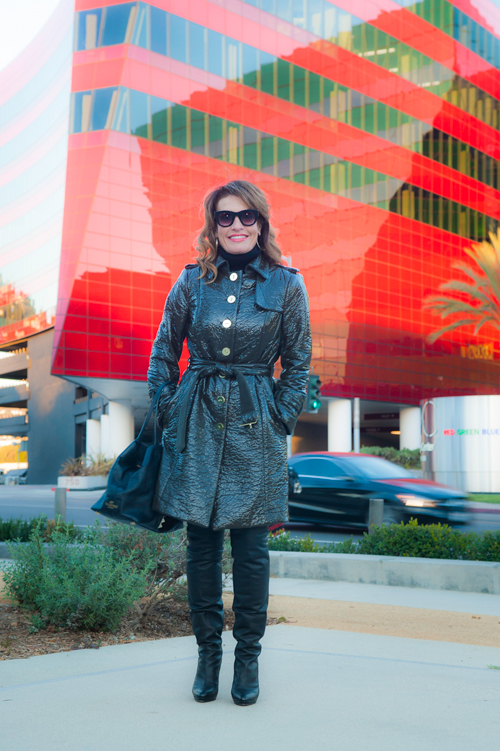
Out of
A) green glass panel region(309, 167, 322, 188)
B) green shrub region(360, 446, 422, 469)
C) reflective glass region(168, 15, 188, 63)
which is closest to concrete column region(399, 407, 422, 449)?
green shrub region(360, 446, 422, 469)

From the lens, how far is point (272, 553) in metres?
7.40

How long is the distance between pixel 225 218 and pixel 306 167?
38689mm

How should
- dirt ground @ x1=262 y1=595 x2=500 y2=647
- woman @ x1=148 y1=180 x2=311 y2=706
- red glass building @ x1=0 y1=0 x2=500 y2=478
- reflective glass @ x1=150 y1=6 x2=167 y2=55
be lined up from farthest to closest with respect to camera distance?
1. reflective glass @ x1=150 y1=6 x2=167 y2=55
2. red glass building @ x1=0 y1=0 x2=500 y2=478
3. dirt ground @ x1=262 y1=595 x2=500 y2=647
4. woman @ x1=148 y1=180 x2=311 y2=706

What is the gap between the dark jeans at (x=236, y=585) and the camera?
2.90 metres

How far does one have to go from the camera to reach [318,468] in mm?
12859

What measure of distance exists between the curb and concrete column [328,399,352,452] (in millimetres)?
35322

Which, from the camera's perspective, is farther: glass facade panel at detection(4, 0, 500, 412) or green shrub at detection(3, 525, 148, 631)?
glass facade panel at detection(4, 0, 500, 412)

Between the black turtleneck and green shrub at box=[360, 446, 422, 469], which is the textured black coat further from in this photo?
green shrub at box=[360, 446, 422, 469]

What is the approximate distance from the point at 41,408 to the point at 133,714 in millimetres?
51889

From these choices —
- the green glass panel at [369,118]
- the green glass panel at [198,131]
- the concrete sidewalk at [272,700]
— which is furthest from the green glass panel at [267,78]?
the concrete sidewalk at [272,700]

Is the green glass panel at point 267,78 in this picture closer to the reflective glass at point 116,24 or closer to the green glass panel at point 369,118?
the green glass panel at point 369,118

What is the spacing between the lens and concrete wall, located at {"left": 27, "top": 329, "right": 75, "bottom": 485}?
1956 inches

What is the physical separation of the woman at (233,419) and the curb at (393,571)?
3783 millimetres

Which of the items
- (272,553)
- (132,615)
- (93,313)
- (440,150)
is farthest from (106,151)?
(132,615)
